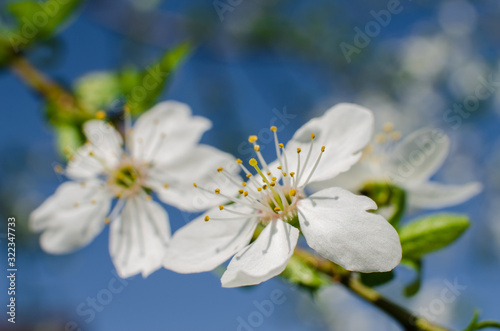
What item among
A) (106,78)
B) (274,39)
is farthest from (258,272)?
(274,39)

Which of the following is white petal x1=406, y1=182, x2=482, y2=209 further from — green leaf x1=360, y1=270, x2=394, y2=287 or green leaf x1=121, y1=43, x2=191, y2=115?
green leaf x1=121, y1=43, x2=191, y2=115

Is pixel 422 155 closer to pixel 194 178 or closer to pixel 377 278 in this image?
pixel 377 278

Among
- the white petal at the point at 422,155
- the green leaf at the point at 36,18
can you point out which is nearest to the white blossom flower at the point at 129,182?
the green leaf at the point at 36,18

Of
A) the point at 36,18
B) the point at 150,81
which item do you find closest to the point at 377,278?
the point at 150,81

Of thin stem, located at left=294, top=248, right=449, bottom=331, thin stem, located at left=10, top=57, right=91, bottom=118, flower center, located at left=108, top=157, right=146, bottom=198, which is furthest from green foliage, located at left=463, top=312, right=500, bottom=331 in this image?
thin stem, located at left=10, top=57, right=91, bottom=118

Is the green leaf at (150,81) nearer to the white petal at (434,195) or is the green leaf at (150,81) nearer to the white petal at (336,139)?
the white petal at (336,139)

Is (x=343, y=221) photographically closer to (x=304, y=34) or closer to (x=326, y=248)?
(x=326, y=248)
